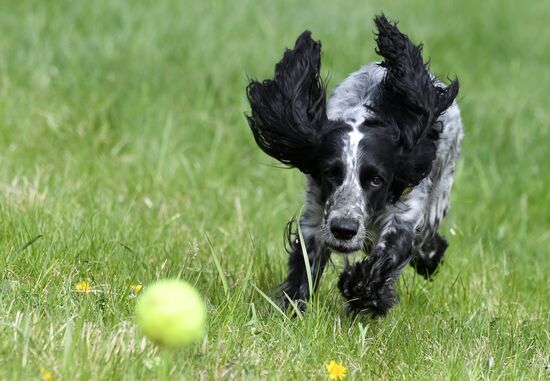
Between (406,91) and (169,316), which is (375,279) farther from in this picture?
(169,316)

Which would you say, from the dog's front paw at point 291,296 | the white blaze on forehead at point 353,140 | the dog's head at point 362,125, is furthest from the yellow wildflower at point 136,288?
the white blaze on forehead at point 353,140

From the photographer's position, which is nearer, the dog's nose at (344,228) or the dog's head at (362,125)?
the dog's nose at (344,228)

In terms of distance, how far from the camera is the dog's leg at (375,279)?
13.2ft

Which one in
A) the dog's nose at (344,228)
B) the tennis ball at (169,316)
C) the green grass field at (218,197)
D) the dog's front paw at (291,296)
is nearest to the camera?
the tennis ball at (169,316)

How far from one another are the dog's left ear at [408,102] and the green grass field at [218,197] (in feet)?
1.00

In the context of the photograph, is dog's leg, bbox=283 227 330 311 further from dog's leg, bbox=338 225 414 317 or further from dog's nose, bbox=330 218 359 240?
dog's nose, bbox=330 218 359 240

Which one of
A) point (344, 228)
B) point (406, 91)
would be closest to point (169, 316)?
point (344, 228)

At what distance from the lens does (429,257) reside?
521cm

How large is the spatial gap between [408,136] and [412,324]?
2.61 feet

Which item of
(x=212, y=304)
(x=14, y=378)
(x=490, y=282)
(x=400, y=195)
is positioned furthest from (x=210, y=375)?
(x=490, y=282)

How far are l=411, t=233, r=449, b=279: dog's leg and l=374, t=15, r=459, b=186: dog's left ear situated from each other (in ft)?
2.81

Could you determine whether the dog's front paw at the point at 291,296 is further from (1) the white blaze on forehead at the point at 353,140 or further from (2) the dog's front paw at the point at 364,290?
(1) the white blaze on forehead at the point at 353,140

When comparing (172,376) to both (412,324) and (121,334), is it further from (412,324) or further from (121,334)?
(412,324)

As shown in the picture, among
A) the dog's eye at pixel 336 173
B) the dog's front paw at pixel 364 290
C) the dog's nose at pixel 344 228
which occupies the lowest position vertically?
the dog's front paw at pixel 364 290
